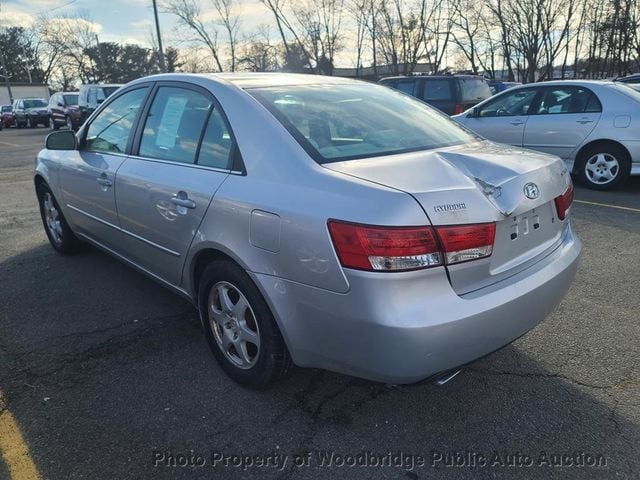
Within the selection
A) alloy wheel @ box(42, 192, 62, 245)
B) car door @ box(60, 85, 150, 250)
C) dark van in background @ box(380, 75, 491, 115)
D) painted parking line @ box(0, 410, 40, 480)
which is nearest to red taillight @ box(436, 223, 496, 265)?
painted parking line @ box(0, 410, 40, 480)

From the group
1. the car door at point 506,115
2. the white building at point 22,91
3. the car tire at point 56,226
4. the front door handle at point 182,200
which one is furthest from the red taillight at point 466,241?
the white building at point 22,91

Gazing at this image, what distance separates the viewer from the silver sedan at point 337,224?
77.2 inches

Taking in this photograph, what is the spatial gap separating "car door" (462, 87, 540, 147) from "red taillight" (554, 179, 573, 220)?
5713 millimetres

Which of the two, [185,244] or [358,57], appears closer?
[185,244]

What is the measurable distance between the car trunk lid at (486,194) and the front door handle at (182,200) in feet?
2.83

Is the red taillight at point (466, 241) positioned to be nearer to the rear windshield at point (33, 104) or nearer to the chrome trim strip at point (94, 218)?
the chrome trim strip at point (94, 218)

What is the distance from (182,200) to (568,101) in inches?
267

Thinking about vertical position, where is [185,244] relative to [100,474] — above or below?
above

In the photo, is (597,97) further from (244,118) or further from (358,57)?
(358,57)

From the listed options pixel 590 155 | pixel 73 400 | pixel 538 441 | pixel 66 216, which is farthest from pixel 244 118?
pixel 590 155

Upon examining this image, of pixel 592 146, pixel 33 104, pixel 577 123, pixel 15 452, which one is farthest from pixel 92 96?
pixel 15 452

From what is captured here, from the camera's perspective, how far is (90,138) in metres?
4.13

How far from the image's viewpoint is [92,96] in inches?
818

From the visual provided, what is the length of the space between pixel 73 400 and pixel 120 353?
49 centimetres
